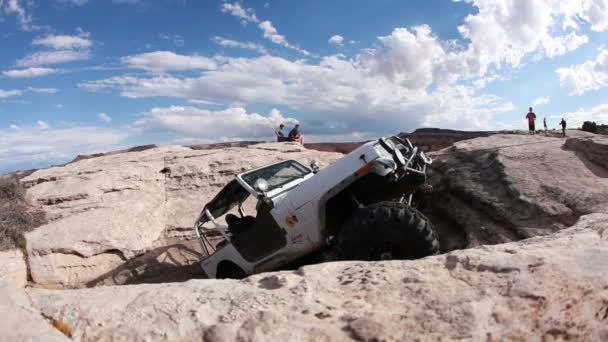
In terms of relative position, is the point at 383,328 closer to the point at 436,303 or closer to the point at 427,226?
the point at 436,303

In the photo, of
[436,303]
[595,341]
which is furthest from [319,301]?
[595,341]

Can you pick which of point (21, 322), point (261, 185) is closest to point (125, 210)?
point (261, 185)

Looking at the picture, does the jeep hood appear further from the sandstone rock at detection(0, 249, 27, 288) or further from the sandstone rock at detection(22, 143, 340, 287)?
the sandstone rock at detection(0, 249, 27, 288)

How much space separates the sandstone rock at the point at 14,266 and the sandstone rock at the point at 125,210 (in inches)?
4.8

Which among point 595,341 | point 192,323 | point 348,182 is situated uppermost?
point 348,182

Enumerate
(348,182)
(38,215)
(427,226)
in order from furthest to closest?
(38,215) < (348,182) < (427,226)

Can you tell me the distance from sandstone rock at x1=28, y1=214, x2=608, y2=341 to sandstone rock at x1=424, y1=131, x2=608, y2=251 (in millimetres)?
2755

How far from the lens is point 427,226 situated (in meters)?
3.80

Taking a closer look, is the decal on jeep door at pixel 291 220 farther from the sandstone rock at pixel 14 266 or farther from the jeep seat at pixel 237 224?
the sandstone rock at pixel 14 266

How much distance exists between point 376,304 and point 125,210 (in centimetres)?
750

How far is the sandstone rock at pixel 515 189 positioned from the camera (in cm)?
522

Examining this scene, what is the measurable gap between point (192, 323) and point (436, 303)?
4.06 feet

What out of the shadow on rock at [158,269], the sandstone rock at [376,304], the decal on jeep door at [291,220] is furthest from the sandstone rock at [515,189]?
the shadow on rock at [158,269]

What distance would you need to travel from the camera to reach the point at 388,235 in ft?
12.3
